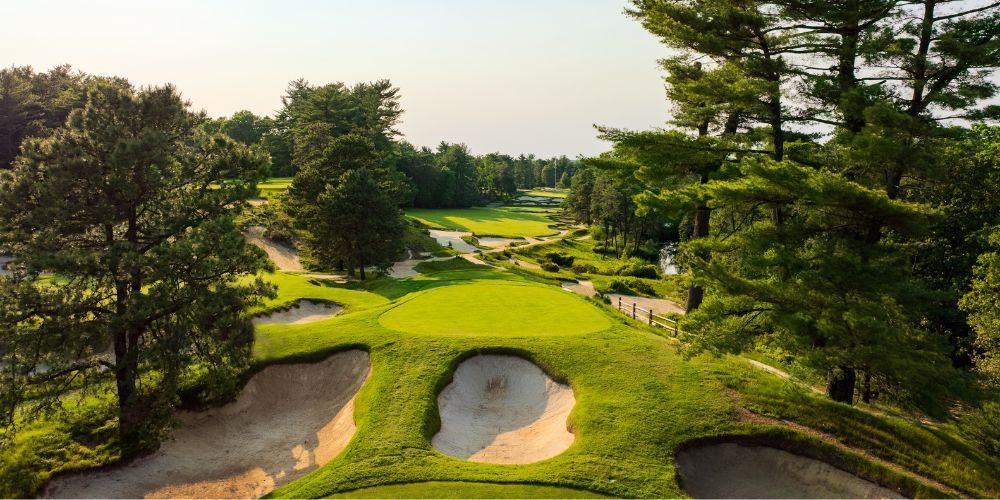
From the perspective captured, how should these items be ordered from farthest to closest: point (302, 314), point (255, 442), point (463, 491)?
1. point (302, 314)
2. point (255, 442)
3. point (463, 491)

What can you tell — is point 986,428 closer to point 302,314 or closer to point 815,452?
point 815,452

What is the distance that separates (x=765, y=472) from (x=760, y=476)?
0.22 metres

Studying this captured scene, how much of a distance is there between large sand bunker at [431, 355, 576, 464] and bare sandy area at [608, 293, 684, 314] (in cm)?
2235

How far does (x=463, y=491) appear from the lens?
11828 millimetres

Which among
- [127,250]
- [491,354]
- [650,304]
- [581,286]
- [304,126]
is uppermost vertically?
[304,126]

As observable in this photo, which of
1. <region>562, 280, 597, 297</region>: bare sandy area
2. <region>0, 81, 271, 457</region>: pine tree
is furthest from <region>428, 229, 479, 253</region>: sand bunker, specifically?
<region>0, 81, 271, 457</region>: pine tree

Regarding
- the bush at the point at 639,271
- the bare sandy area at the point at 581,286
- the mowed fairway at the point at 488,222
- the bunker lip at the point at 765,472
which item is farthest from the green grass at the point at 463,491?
the mowed fairway at the point at 488,222

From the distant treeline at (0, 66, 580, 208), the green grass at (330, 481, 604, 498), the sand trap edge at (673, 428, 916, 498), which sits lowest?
the green grass at (330, 481, 604, 498)

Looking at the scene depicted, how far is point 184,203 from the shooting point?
602 inches

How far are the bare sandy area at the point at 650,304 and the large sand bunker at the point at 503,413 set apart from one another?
22346 mm

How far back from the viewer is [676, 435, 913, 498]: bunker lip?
12.7m

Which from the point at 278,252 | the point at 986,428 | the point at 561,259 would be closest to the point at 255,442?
the point at 986,428

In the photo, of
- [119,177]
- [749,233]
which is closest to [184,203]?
[119,177]

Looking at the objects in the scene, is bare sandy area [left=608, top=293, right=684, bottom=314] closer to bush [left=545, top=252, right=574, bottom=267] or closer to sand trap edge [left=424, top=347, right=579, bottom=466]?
bush [left=545, top=252, right=574, bottom=267]
